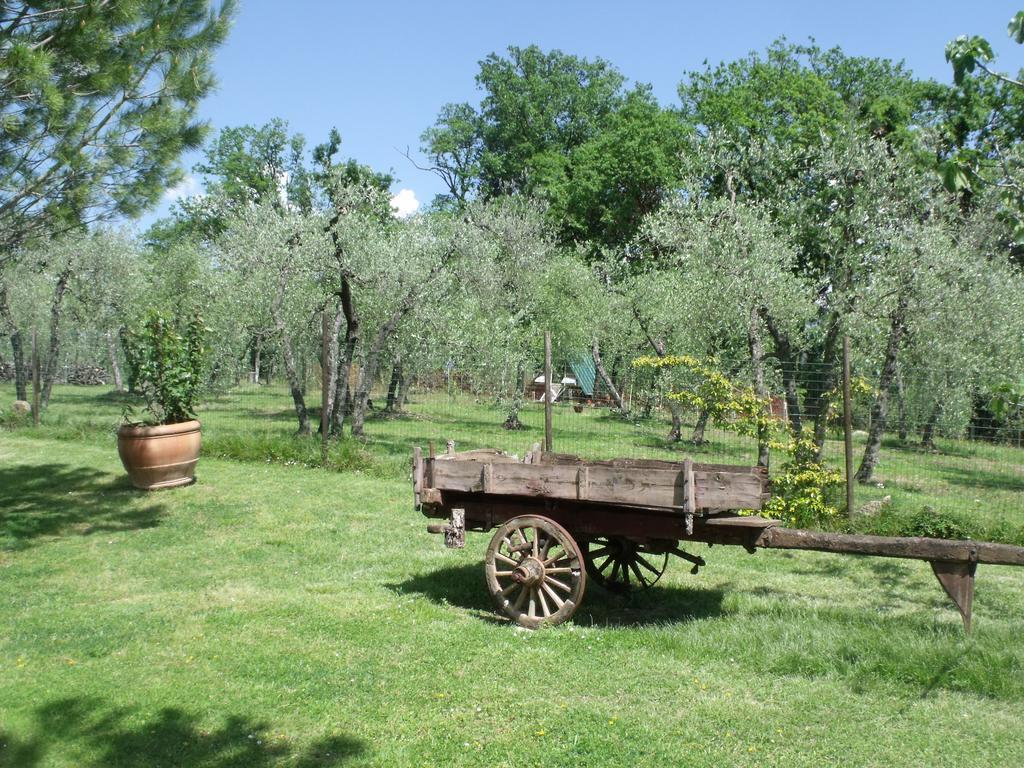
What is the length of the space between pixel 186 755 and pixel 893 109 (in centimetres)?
3396

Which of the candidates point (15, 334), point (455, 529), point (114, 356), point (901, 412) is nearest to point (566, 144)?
point (114, 356)

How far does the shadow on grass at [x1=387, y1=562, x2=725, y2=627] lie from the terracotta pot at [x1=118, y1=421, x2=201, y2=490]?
A: 5165 millimetres

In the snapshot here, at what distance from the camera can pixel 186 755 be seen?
3.99m

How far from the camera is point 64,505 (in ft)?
33.3

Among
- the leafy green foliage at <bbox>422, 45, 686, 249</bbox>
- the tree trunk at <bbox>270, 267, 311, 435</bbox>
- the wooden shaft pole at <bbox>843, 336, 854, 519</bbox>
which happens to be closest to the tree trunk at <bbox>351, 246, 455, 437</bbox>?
the tree trunk at <bbox>270, 267, 311, 435</bbox>

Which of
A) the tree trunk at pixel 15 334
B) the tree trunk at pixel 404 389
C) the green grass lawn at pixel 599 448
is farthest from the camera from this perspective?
the tree trunk at pixel 15 334

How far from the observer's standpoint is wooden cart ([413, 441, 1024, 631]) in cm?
528

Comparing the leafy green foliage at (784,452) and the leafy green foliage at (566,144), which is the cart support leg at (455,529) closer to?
the leafy green foliage at (784,452)

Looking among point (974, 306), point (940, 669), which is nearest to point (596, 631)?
point (940, 669)

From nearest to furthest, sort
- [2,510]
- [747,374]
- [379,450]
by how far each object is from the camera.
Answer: [2,510]
[747,374]
[379,450]

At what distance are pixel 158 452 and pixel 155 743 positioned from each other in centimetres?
723

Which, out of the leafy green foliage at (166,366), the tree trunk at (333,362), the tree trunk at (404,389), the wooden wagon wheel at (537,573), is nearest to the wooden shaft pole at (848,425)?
the wooden wagon wheel at (537,573)

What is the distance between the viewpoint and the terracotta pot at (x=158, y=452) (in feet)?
34.7

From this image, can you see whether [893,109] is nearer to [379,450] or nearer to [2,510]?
[379,450]
